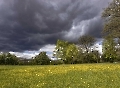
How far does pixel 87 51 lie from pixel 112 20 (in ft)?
223

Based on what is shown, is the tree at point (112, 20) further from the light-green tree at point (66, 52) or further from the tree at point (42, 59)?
the light-green tree at point (66, 52)

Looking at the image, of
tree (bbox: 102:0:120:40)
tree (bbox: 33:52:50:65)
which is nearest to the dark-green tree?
tree (bbox: 33:52:50:65)

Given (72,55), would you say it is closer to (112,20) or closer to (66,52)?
(66,52)

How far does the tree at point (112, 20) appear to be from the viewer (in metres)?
55.2

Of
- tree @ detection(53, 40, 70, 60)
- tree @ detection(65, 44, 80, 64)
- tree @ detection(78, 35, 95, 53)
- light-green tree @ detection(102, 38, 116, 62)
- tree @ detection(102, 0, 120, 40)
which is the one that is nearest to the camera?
tree @ detection(102, 0, 120, 40)

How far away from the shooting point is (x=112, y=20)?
5612 cm

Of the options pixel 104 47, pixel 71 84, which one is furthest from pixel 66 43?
pixel 71 84

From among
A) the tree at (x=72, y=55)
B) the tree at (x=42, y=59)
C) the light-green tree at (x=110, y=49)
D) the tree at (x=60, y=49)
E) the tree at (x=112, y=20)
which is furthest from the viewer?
the tree at (x=60, y=49)

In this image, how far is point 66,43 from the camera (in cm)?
14912

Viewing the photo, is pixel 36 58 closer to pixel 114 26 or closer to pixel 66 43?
pixel 66 43

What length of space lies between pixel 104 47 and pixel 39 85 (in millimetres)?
98834

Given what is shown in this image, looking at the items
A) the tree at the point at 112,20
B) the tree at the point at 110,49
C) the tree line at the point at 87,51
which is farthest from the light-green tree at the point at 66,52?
the tree at the point at 112,20

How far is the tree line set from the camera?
5594 centimetres

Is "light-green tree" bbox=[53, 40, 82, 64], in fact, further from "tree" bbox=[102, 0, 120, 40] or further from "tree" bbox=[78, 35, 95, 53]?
"tree" bbox=[102, 0, 120, 40]
